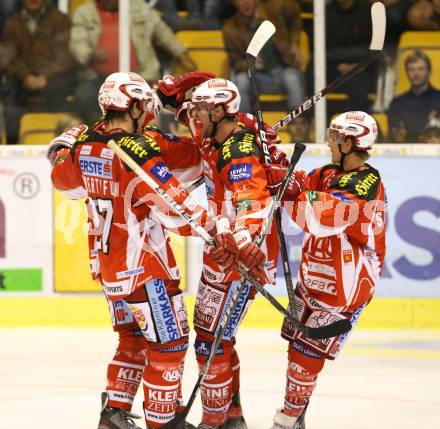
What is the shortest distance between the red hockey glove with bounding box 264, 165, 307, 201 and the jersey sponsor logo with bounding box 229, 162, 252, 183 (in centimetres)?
19

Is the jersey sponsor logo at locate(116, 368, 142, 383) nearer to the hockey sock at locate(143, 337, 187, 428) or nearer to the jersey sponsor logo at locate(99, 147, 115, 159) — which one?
the hockey sock at locate(143, 337, 187, 428)

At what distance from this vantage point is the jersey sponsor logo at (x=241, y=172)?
14.6ft

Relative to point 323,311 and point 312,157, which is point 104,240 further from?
point 312,157

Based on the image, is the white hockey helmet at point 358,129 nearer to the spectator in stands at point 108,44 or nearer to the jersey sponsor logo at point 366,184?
the jersey sponsor logo at point 366,184

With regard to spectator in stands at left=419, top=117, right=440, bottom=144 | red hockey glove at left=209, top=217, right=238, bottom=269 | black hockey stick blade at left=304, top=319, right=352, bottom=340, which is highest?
spectator in stands at left=419, top=117, right=440, bottom=144

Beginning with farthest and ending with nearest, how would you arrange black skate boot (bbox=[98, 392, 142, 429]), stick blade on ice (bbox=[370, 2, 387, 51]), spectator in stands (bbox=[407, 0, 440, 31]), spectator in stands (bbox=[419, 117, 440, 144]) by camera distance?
spectator in stands (bbox=[407, 0, 440, 31]), spectator in stands (bbox=[419, 117, 440, 144]), stick blade on ice (bbox=[370, 2, 387, 51]), black skate boot (bbox=[98, 392, 142, 429])

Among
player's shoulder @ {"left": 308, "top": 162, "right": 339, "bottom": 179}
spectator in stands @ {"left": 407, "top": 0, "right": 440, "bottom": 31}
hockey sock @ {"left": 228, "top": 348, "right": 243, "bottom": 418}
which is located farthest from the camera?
spectator in stands @ {"left": 407, "top": 0, "right": 440, "bottom": 31}

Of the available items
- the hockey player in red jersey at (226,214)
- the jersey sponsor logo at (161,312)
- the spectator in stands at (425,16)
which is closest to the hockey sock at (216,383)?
the hockey player in red jersey at (226,214)

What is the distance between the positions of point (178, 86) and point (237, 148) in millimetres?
578

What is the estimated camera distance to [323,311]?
15.7 feet

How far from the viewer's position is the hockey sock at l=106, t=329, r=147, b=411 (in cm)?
475

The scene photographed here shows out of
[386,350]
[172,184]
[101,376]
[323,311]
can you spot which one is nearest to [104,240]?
[172,184]

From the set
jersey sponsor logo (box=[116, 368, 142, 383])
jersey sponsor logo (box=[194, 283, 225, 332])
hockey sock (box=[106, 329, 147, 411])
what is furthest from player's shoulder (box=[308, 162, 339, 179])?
jersey sponsor logo (box=[116, 368, 142, 383])

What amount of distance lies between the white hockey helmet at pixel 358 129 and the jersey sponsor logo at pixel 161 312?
97 cm
